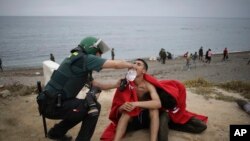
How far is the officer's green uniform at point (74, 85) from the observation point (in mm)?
→ 3916

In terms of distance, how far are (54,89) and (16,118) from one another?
2886 mm

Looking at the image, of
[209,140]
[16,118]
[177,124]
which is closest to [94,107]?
[177,124]

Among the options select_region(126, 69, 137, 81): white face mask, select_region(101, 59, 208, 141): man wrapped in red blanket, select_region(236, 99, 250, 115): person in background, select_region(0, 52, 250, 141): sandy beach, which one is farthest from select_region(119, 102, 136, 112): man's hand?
select_region(236, 99, 250, 115): person in background

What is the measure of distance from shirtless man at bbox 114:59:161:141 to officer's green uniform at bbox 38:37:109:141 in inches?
18.9

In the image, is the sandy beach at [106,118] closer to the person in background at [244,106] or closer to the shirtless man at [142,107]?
the person in background at [244,106]

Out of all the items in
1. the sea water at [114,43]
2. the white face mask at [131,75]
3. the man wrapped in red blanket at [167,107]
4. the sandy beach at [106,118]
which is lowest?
the sea water at [114,43]

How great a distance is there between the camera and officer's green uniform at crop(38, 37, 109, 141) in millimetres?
3916

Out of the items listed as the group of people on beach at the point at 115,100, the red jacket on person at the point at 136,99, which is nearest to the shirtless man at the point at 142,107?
the group of people on beach at the point at 115,100

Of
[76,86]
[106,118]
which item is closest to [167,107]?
[76,86]

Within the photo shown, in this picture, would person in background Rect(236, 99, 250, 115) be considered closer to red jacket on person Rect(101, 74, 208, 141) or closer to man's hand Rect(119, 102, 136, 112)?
red jacket on person Rect(101, 74, 208, 141)

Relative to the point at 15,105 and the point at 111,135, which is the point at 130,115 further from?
the point at 15,105

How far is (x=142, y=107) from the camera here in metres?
4.45

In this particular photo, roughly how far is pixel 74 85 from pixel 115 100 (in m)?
1.00

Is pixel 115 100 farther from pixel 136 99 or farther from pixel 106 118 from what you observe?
pixel 106 118
